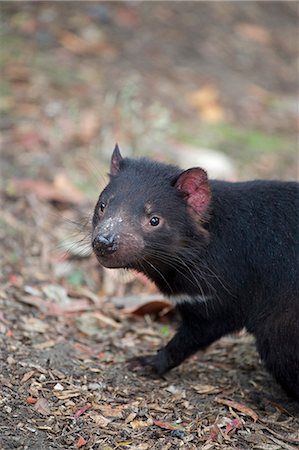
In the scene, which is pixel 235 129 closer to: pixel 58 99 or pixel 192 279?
pixel 58 99

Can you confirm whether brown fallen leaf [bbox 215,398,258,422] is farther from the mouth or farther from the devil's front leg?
the mouth

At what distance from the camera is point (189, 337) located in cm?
465

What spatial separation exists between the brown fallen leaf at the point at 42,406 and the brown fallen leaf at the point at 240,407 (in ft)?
3.41

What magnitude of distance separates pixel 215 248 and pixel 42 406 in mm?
1357

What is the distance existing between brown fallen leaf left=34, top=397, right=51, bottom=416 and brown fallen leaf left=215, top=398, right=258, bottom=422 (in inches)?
40.9

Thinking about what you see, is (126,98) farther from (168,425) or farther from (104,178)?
(168,425)

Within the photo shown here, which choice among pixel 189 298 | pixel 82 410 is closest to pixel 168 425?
pixel 82 410

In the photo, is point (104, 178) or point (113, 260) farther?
point (104, 178)

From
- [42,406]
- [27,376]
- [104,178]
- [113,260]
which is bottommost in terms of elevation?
[104,178]

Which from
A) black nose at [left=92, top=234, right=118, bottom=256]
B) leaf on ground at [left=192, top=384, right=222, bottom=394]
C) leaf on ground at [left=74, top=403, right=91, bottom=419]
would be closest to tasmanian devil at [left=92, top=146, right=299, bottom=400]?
black nose at [left=92, top=234, right=118, bottom=256]

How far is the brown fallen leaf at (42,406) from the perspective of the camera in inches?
157

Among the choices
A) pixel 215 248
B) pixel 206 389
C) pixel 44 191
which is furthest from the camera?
pixel 44 191

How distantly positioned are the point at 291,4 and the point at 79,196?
24.3 feet

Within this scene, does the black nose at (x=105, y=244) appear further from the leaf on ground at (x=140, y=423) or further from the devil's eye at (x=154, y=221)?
the leaf on ground at (x=140, y=423)
